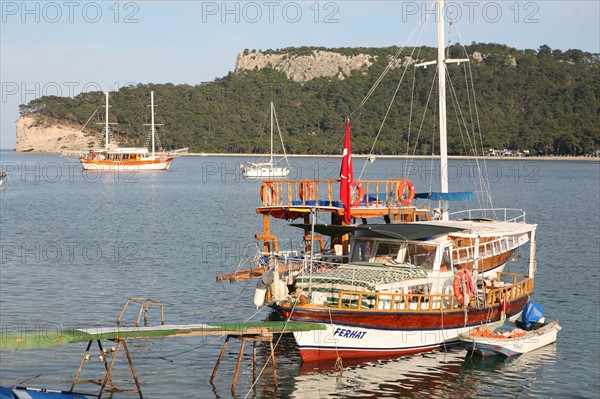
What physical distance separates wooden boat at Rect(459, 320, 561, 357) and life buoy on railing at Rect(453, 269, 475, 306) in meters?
1.16

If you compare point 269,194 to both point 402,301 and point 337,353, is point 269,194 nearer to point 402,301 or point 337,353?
point 402,301

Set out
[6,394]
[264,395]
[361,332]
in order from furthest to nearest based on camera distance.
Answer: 1. [361,332]
2. [264,395]
3. [6,394]

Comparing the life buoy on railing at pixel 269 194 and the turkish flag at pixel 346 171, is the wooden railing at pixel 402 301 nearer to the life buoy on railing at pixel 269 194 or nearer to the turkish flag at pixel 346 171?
the turkish flag at pixel 346 171

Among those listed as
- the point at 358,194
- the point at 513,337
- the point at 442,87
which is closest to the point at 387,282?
the point at 513,337

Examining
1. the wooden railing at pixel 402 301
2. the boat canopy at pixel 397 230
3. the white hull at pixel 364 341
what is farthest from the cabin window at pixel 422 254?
the white hull at pixel 364 341

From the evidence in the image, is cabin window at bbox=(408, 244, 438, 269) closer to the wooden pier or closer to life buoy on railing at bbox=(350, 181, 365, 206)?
life buoy on railing at bbox=(350, 181, 365, 206)

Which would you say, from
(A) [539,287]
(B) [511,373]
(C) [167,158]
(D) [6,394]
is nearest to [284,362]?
(B) [511,373]

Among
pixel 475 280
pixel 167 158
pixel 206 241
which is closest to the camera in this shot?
pixel 475 280

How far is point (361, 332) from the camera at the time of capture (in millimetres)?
26781

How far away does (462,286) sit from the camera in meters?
28.8

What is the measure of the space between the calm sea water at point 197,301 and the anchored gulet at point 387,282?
107cm

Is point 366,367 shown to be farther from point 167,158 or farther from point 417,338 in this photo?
point 167,158

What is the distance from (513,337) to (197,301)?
1450 centimetres

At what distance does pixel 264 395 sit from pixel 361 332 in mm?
3970
